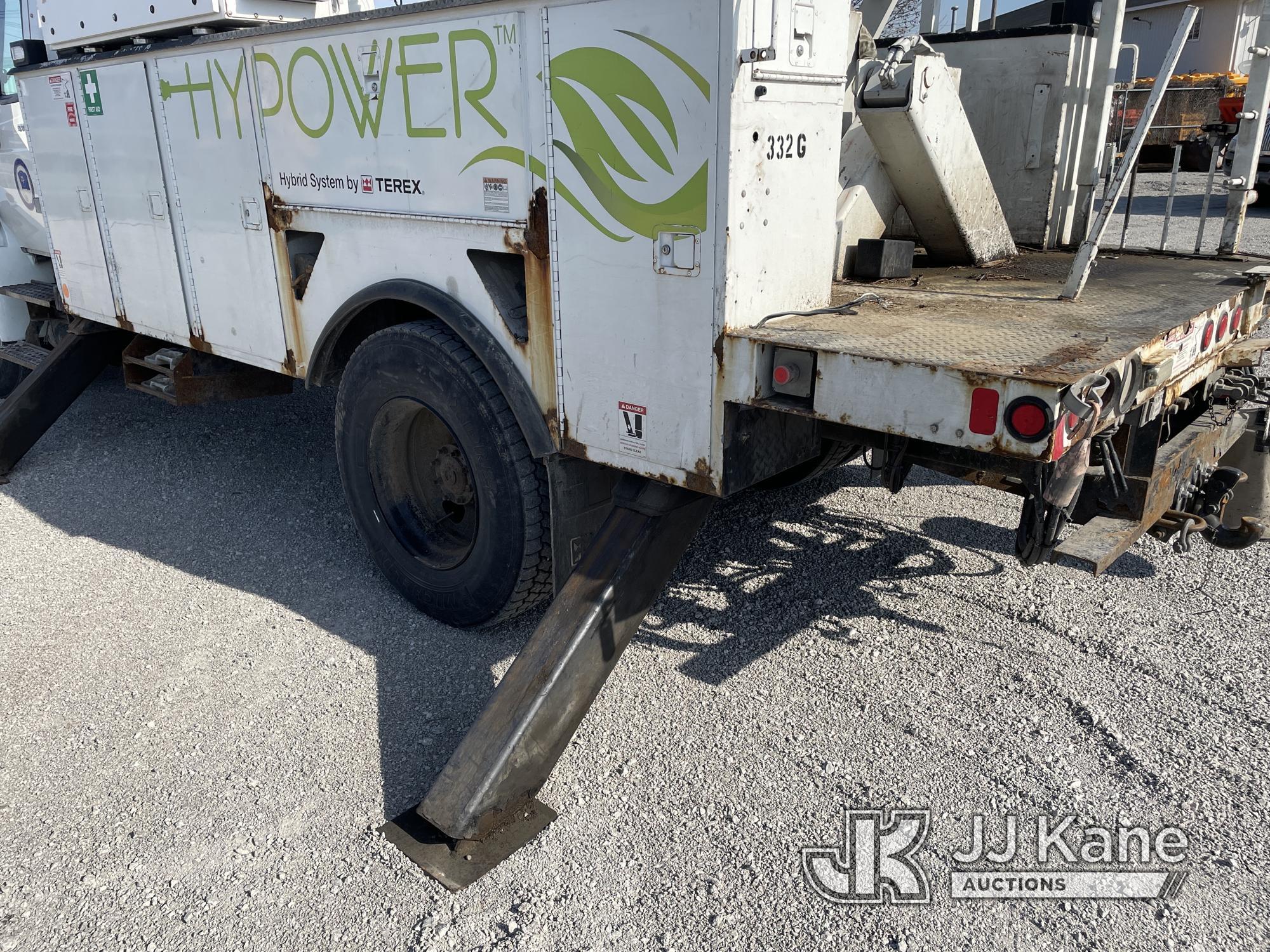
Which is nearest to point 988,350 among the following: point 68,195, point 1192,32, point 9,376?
point 68,195

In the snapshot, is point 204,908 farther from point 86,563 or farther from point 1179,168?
point 1179,168

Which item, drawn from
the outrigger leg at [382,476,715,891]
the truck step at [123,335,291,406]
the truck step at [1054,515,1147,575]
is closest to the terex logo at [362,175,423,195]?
the outrigger leg at [382,476,715,891]

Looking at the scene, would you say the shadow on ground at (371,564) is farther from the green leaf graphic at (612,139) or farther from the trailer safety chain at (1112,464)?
the green leaf graphic at (612,139)

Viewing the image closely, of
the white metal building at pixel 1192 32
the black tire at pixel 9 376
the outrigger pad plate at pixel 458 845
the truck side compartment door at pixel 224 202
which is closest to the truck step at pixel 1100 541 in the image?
the outrigger pad plate at pixel 458 845

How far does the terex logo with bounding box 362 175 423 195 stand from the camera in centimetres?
318

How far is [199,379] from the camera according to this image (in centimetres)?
465

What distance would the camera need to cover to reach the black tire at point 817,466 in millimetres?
3449

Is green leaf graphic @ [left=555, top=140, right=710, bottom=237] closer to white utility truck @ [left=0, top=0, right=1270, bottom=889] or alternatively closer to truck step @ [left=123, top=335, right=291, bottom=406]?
white utility truck @ [left=0, top=0, right=1270, bottom=889]

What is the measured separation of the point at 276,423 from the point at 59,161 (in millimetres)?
1745

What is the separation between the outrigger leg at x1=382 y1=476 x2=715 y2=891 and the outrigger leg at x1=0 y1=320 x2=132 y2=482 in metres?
3.78

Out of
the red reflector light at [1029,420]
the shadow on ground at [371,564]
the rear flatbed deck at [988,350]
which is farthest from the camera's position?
the shadow on ground at [371,564]

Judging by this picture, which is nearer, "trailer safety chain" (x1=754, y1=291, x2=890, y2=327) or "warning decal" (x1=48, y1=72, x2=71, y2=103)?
"trailer safety chain" (x1=754, y1=291, x2=890, y2=327)

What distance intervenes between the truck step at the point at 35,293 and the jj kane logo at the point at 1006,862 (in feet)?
17.0

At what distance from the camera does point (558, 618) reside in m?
2.88
